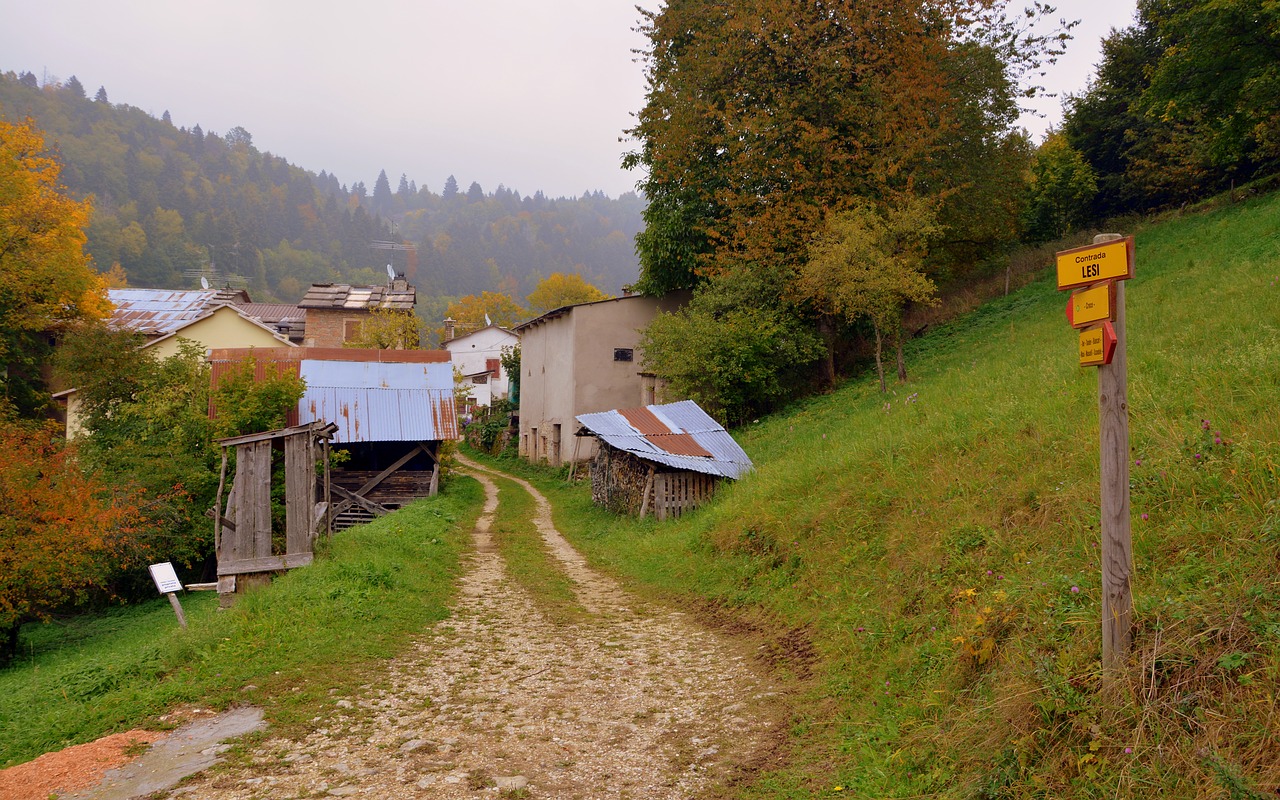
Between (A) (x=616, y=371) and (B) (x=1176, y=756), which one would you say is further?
(A) (x=616, y=371)

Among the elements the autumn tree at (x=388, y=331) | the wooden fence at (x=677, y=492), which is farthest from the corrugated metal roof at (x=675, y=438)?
the autumn tree at (x=388, y=331)

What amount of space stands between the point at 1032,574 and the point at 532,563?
32.1 feet

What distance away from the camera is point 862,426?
14141 mm

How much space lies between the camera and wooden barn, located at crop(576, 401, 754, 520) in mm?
15812

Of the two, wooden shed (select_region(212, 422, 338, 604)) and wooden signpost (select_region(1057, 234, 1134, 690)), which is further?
wooden shed (select_region(212, 422, 338, 604))

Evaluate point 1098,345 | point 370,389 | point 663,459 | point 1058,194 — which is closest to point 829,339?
point 663,459

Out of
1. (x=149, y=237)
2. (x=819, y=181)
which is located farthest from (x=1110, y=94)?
(x=149, y=237)

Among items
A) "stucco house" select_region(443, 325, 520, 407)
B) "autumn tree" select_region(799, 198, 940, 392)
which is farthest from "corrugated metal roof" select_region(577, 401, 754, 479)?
"stucco house" select_region(443, 325, 520, 407)

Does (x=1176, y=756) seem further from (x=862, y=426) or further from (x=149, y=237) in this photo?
(x=149, y=237)

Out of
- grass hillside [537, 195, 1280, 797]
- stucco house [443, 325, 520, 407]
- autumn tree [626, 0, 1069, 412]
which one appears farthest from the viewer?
stucco house [443, 325, 520, 407]

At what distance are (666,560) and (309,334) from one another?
3999cm

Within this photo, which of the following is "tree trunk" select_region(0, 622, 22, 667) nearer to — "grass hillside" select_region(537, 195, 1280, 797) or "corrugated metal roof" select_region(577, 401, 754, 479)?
"corrugated metal roof" select_region(577, 401, 754, 479)

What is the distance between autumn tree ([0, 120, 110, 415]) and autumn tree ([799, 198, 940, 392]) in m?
30.0

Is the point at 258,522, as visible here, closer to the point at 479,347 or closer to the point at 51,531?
the point at 51,531
